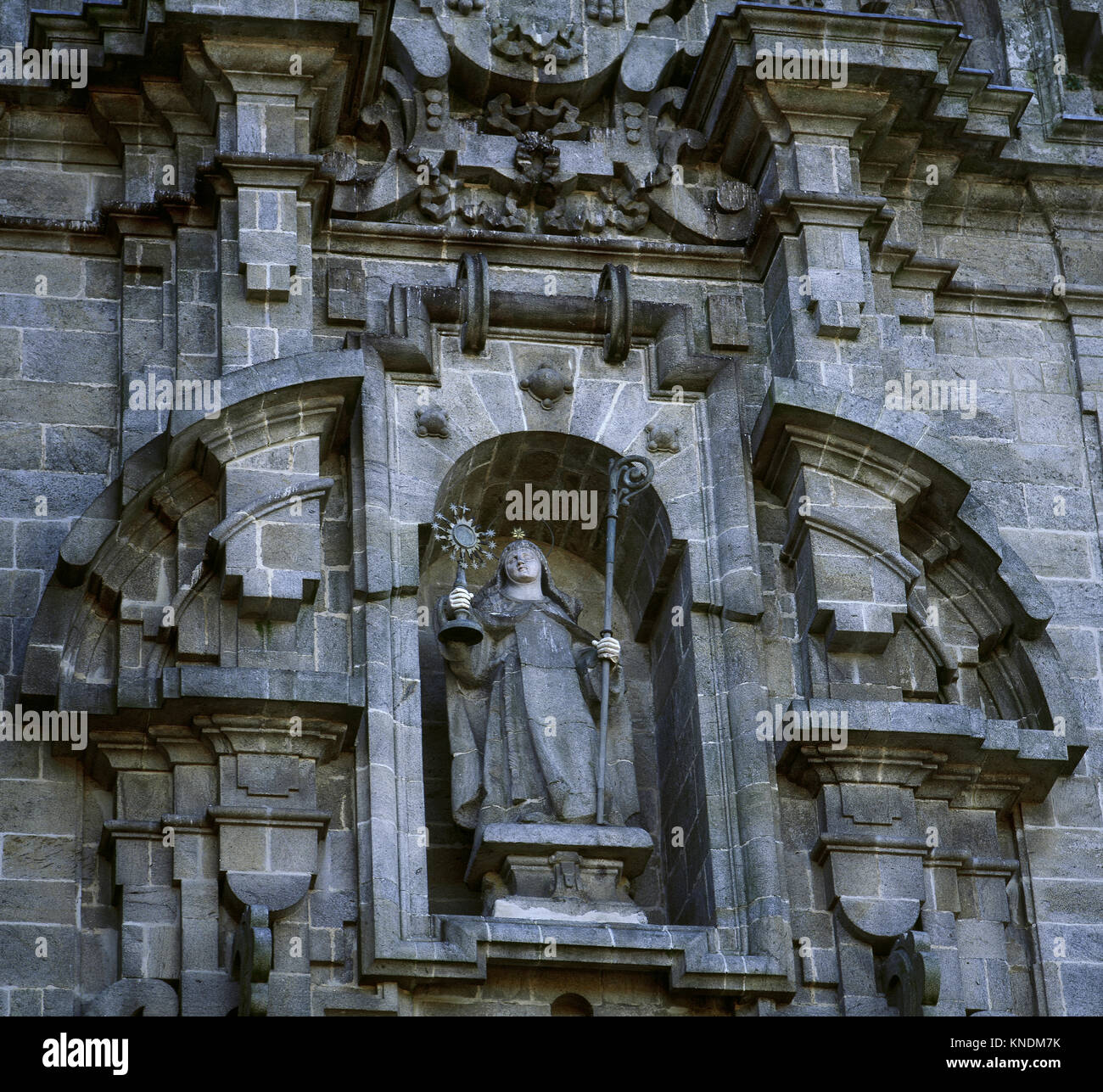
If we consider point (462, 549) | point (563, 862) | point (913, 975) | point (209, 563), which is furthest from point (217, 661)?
point (913, 975)

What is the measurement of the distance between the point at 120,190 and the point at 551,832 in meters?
4.47

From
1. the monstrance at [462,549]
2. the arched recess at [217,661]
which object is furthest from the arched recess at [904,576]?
the arched recess at [217,661]

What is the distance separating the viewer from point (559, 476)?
15.8 meters

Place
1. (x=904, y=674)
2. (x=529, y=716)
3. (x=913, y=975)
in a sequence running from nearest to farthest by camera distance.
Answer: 1. (x=913, y=975)
2. (x=529, y=716)
3. (x=904, y=674)

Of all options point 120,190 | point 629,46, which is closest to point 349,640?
point 120,190

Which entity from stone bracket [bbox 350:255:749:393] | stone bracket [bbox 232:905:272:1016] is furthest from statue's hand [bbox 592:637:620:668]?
stone bracket [bbox 232:905:272:1016]

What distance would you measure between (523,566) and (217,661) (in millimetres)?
1793

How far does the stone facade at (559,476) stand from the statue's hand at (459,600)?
0.70ft

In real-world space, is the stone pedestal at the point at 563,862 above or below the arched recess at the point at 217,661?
below

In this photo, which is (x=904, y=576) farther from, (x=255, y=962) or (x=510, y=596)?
A: (x=255, y=962)

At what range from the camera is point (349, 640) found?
47.8 ft

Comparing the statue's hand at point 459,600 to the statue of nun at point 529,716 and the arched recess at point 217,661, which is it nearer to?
the statue of nun at point 529,716

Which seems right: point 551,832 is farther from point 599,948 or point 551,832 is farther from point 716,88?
point 716,88

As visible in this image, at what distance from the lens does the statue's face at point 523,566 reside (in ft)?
49.9
